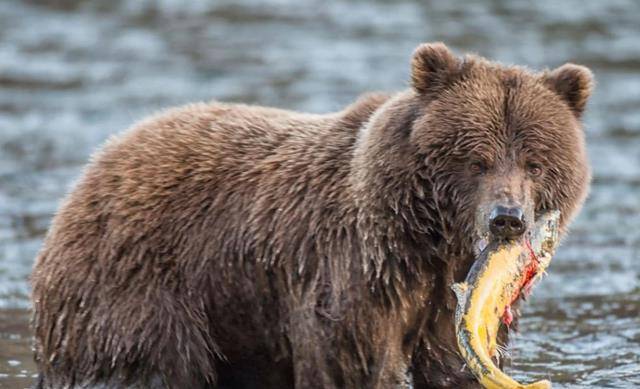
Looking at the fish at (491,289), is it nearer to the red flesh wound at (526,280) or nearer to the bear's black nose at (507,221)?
the red flesh wound at (526,280)

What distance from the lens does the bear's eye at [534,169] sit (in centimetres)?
→ 721

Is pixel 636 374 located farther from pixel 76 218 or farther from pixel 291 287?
pixel 76 218

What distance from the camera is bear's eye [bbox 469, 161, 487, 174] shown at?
23.6ft

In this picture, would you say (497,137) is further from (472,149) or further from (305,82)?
(305,82)

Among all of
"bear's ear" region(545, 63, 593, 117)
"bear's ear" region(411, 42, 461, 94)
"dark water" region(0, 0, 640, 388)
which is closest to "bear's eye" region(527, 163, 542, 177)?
"bear's ear" region(545, 63, 593, 117)

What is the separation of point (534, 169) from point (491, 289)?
1.99 feet

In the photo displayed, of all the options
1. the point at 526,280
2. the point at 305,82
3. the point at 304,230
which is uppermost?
the point at 304,230

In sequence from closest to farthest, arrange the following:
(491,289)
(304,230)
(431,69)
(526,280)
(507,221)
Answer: (507,221) → (491,289) → (526,280) → (431,69) → (304,230)

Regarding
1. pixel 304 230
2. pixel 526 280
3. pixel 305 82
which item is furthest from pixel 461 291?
pixel 305 82

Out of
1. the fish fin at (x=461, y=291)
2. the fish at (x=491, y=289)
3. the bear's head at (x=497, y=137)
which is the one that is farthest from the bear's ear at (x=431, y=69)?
the fish fin at (x=461, y=291)

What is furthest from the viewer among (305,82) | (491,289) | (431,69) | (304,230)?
(305,82)

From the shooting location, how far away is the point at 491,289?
23.6ft

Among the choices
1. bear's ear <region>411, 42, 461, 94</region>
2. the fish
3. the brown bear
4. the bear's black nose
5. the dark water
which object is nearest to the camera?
the bear's black nose

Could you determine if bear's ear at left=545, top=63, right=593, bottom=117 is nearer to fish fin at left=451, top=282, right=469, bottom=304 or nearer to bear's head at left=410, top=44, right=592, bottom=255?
bear's head at left=410, top=44, right=592, bottom=255
